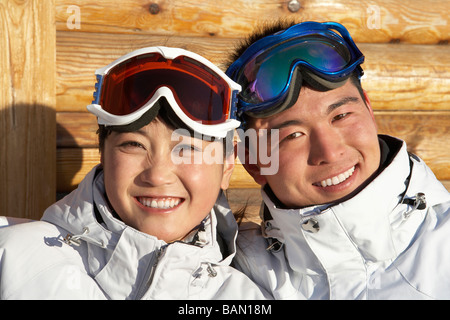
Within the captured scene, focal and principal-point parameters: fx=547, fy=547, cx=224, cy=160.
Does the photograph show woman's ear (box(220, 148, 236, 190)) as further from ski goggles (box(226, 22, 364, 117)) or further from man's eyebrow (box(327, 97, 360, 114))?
man's eyebrow (box(327, 97, 360, 114))

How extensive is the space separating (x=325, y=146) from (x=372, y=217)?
0.40 m

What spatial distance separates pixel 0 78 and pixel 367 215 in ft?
7.89

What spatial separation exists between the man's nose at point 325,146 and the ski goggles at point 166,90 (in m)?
0.41

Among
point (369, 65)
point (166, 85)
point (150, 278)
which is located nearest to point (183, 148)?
point (166, 85)

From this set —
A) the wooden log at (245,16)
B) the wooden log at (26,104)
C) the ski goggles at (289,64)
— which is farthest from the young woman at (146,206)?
the wooden log at (245,16)

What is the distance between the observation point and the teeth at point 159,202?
262cm

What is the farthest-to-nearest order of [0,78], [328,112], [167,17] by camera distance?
[167,17]
[0,78]
[328,112]

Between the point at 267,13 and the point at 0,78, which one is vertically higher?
the point at 267,13

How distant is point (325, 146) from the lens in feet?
8.68

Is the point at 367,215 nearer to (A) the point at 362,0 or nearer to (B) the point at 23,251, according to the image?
(B) the point at 23,251

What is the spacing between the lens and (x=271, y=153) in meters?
2.77

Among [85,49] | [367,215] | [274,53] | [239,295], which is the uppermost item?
[274,53]

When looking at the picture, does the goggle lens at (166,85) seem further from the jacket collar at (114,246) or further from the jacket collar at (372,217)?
the jacket collar at (372,217)

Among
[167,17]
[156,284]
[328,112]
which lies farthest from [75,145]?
[328,112]
